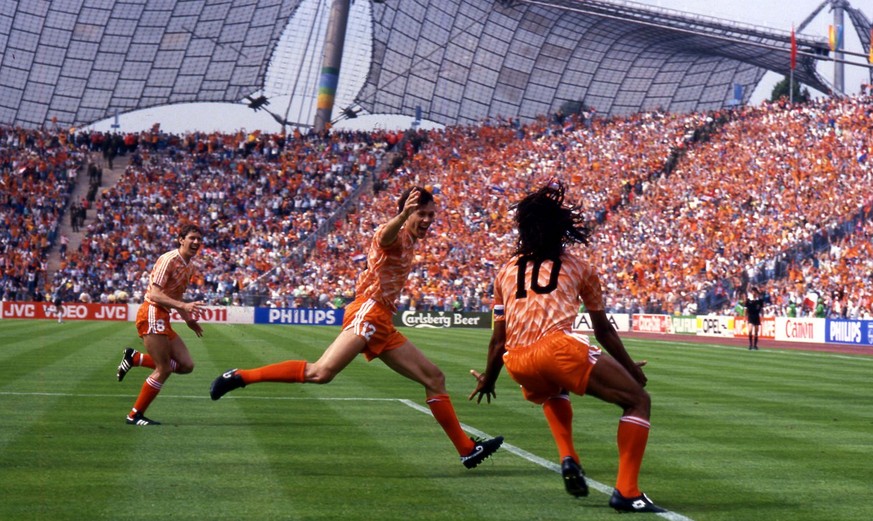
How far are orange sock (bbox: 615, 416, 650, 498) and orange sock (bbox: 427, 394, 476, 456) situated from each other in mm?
2279

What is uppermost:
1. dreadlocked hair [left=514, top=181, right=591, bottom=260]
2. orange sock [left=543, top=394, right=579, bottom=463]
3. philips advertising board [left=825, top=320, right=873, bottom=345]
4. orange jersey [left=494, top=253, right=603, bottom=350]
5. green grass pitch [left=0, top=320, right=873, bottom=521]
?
philips advertising board [left=825, top=320, right=873, bottom=345]

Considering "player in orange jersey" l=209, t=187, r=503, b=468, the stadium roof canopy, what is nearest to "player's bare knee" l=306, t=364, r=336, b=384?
"player in orange jersey" l=209, t=187, r=503, b=468

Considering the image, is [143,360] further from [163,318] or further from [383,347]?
[383,347]

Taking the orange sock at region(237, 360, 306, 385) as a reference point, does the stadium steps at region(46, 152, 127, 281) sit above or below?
above

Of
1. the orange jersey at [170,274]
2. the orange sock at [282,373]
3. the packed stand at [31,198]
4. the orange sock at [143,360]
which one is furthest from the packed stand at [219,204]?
the orange sock at [282,373]

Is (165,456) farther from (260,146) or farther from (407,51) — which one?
(407,51)


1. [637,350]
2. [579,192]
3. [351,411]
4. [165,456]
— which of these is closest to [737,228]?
[579,192]

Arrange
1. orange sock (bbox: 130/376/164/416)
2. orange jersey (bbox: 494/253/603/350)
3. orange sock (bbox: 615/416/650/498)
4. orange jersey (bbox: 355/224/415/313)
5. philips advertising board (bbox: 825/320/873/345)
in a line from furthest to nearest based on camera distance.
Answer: philips advertising board (bbox: 825/320/873/345) < orange sock (bbox: 130/376/164/416) < orange jersey (bbox: 355/224/415/313) < orange jersey (bbox: 494/253/603/350) < orange sock (bbox: 615/416/650/498)

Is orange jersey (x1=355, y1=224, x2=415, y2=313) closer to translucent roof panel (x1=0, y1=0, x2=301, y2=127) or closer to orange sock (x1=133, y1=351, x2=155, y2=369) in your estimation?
orange sock (x1=133, y1=351, x2=155, y2=369)

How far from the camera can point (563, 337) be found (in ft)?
26.3

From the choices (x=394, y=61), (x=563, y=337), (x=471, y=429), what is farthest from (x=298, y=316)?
(x=563, y=337)

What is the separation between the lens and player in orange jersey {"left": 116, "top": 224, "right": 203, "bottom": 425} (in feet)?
43.6

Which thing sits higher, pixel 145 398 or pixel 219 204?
pixel 219 204

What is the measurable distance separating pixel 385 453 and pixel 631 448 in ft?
12.2
